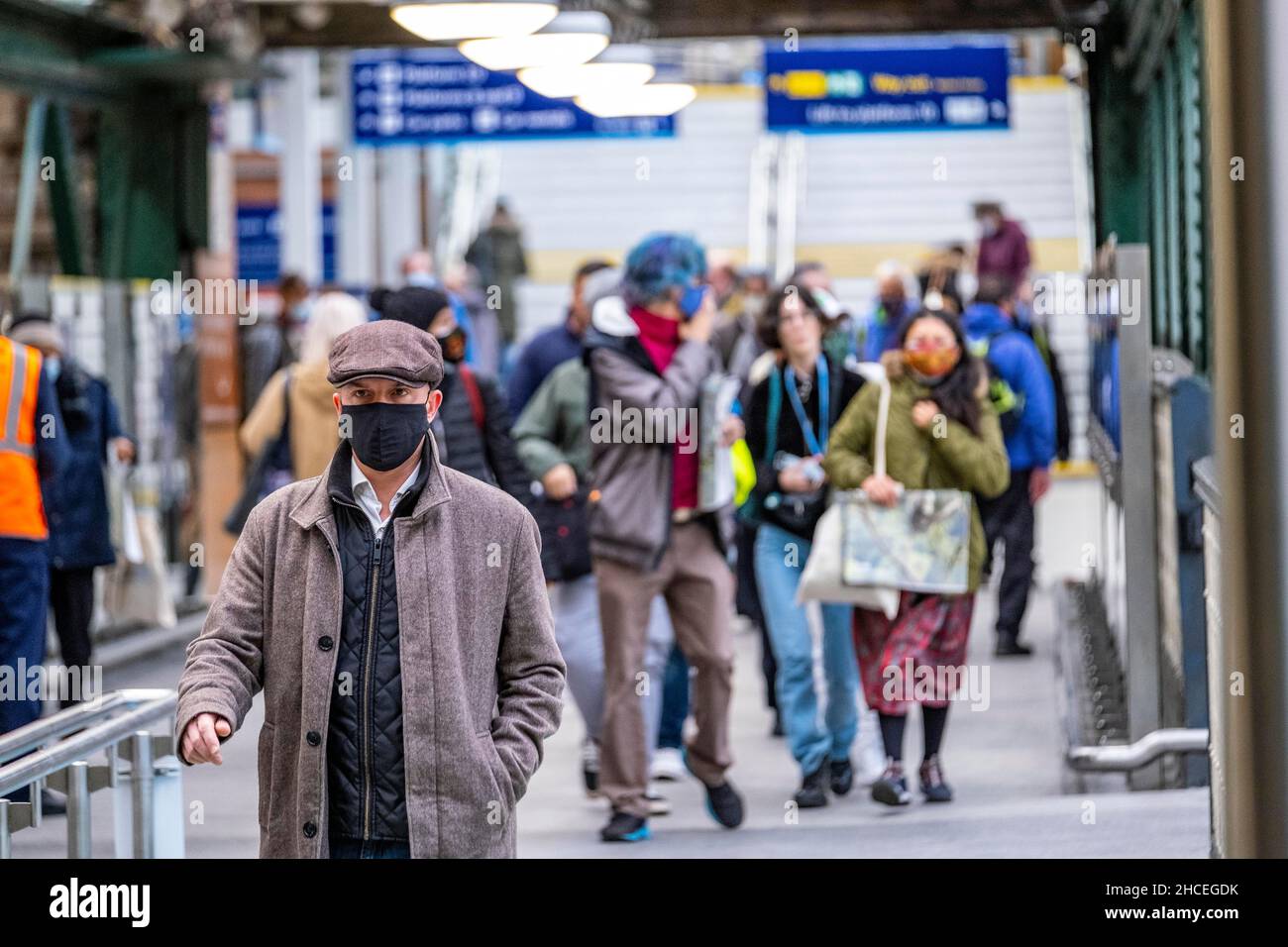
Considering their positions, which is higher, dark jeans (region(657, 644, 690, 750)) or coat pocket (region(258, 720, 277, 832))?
coat pocket (region(258, 720, 277, 832))

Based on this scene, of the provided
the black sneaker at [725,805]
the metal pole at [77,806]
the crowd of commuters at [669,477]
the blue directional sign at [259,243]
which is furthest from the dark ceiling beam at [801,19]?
the blue directional sign at [259,243]

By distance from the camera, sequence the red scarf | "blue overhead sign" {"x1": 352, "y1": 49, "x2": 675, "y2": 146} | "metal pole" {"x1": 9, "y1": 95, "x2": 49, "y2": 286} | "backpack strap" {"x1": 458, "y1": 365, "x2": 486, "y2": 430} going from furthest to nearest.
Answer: "blue overhead sign" {"x1": 352, "y1": 49, "x2": 675, "y2": 146} < "metal pole" {"x1": 9, "y1": 95, "x2": 49, "y2": 286} < the red scarf < "backpack strap" {"x1": 458, "y1": 365, "x2": 486, "y2": 430}

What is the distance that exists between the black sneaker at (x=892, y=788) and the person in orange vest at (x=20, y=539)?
2.99 meters

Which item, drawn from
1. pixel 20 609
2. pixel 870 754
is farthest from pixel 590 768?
pixel 20 609

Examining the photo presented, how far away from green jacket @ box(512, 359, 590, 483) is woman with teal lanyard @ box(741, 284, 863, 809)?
2.20ft

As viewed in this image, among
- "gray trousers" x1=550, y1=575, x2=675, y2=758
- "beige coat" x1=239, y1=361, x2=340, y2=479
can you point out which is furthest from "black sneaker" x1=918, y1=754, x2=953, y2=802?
"beige coat" x1=239, y1=361, x2=340, y2=479

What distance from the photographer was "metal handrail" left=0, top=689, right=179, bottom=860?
4945mm

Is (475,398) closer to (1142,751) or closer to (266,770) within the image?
(1142,751)

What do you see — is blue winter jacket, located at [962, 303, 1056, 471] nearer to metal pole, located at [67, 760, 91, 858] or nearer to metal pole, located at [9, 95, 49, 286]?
metal pole, located at [9, 95, 49, 286]

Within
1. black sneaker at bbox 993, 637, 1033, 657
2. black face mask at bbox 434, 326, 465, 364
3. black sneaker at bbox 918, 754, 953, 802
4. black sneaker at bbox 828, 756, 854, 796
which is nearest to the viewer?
black face mask at bbox 434, 326, 465, 364

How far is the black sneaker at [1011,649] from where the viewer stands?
1207 centimetres
